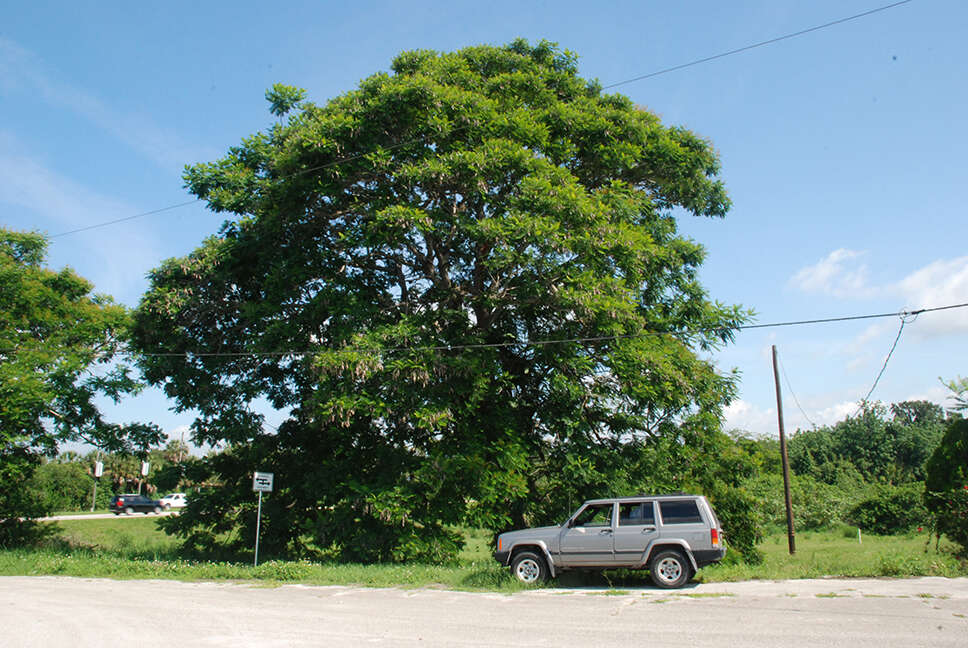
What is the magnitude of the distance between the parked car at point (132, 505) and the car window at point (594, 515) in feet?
178

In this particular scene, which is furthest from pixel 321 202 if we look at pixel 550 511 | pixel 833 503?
pixel 833 503

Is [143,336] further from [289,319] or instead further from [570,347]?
[570,347]

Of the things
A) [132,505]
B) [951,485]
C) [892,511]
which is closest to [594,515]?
[951,485]

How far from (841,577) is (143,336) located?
1986 centimetres

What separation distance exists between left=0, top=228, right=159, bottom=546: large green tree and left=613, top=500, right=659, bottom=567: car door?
56.2 ft

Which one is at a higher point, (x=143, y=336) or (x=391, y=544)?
(x=143, y=336)

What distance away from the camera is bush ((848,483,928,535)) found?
3453 centimetres

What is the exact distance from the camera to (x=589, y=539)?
493 inches

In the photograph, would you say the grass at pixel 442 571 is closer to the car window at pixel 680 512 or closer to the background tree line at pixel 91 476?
the car window at pixel 680 512

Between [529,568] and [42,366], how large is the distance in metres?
18.2

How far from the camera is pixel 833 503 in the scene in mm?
41000

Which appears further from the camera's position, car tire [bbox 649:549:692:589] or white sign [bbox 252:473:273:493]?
white sign [bbox 252:473:273:493]

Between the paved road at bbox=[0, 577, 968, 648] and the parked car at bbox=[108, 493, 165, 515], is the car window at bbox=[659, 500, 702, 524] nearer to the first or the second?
the paved road at bbox=[0, 577, 968, 648]

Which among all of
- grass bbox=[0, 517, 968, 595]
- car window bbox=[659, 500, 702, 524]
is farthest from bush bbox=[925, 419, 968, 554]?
car window bbox=[659, 500, 702, 524]
